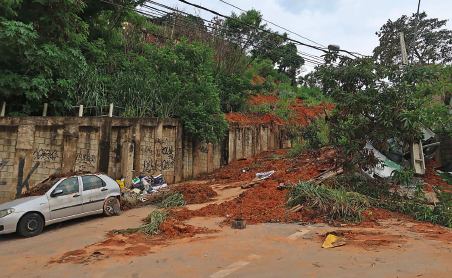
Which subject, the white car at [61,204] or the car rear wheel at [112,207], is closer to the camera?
the white car at [61,204]

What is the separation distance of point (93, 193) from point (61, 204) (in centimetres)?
99

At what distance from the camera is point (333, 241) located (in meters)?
6.22

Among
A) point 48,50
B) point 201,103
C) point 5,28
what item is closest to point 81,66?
point 48,50

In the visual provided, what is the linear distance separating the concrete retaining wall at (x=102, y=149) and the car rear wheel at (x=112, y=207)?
299 centimetres

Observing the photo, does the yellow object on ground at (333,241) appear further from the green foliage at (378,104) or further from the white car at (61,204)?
the white car at (61,204)

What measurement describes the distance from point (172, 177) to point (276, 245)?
9728 mm

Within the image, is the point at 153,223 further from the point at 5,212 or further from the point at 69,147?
the point at 69,147

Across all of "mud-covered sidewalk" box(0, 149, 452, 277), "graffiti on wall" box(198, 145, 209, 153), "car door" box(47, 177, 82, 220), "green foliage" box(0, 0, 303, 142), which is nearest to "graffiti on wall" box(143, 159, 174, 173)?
"green foliage" box(0, 0, 303, 142)

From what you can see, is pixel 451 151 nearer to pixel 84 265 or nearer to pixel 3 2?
pixel 84 265

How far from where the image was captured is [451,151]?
1191cm

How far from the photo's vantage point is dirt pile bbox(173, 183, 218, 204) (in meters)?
11.1

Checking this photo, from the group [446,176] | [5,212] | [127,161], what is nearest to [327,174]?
[446,176]

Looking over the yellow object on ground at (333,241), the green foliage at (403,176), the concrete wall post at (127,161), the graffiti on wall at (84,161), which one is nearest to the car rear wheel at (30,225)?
the graffiti on wall at (84,161)

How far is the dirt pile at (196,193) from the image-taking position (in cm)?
1113
